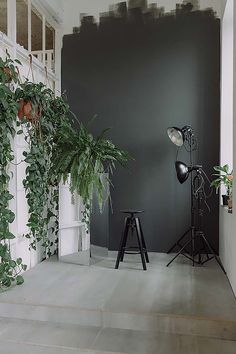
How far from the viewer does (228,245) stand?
3.04 m

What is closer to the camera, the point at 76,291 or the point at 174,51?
the point at 76,291

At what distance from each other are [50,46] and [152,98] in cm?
150

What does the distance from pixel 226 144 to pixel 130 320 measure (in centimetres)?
230

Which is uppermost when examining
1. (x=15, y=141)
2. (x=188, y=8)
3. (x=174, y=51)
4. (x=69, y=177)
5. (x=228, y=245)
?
(x=188, y=8)

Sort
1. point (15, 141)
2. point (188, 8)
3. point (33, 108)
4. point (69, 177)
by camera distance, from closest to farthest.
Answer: point (33, 108)
point (15, 141)
point (69, 177)
point (188, 8)

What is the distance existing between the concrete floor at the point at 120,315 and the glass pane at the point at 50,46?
8.66ft

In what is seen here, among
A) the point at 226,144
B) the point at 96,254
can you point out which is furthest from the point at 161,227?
the point at 226,144

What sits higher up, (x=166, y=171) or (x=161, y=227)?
(x=166, y=171)

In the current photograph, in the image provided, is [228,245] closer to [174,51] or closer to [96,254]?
[96,254]

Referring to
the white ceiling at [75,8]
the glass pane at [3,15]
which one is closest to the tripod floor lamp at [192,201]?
the white ceiling at [75,8]

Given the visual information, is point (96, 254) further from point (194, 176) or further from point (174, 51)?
point (174, 51)

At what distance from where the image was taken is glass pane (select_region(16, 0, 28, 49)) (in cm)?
341

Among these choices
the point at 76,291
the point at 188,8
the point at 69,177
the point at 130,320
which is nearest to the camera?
the point at 130,320

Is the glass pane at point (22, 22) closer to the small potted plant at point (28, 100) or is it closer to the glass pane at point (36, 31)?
the glass pane at point (36, 31)
